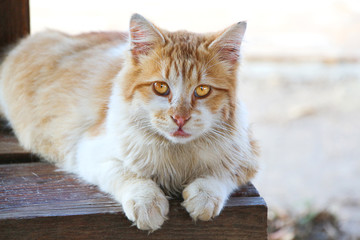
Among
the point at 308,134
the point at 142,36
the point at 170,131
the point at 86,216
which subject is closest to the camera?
the point at 86,216

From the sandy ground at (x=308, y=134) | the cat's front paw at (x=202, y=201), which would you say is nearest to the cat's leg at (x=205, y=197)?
the cat's front paw at (x=202, y=201)

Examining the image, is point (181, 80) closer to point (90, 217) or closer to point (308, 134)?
point (90, 217)

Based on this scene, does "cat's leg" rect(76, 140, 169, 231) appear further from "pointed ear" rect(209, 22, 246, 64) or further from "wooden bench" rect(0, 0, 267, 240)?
"pointed ear" rect(209, 22, 246, 64)

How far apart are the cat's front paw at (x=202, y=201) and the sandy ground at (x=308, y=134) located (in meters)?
1.87

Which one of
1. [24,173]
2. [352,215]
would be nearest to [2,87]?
[24,173]

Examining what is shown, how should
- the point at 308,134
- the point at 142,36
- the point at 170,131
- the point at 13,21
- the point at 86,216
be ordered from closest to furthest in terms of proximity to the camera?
the point at 86,216, the point at 170,131, the point at 142,36, the point at 13,21, the point at 308,134

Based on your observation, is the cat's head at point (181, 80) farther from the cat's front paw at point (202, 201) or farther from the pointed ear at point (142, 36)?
the cat's front paw at point (202, 201)

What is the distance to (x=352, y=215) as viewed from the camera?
3902 mm

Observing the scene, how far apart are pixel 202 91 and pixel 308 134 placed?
142 inches

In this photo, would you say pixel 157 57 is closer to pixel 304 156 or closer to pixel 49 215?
pixel 49 215

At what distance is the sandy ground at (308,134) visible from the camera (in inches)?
163

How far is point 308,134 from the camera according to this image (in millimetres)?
5055

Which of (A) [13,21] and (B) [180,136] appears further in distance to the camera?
(A) [13,21]

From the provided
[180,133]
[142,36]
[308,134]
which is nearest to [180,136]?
[180,133]
